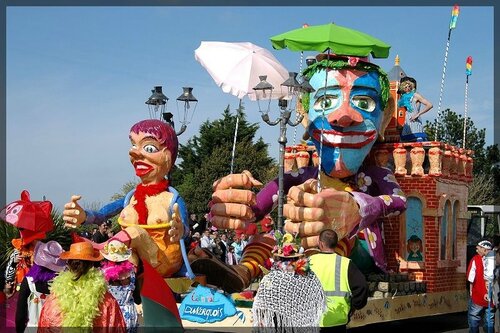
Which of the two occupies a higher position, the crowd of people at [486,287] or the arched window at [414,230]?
the arched window at [414,230]

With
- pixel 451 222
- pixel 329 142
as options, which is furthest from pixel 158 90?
pixel 451 222

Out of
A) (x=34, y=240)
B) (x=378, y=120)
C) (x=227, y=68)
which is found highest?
(x=227, y=68)

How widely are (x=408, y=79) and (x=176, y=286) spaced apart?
5.77 meters

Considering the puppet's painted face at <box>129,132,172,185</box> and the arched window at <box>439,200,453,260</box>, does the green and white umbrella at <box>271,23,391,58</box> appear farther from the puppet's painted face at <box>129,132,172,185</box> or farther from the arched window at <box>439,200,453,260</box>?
the arched window at <box>439,200,453,260</box>

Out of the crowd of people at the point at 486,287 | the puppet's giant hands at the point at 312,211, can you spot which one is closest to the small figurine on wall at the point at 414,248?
the crowd of people at the point at 486,287

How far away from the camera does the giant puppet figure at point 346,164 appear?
10.1 metres

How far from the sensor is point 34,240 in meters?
8.84

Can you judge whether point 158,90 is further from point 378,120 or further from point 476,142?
point 476,142

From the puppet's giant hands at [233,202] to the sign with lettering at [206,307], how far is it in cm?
98

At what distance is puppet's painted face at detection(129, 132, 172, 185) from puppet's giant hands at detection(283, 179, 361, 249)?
5.44ft

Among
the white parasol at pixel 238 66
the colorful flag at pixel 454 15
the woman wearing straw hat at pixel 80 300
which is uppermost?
the colorful flag at pixel 454 15

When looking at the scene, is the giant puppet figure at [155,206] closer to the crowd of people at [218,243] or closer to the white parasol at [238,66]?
the white parasol at [238,66]

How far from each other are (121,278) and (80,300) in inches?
42.1

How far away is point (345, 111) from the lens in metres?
10.6
